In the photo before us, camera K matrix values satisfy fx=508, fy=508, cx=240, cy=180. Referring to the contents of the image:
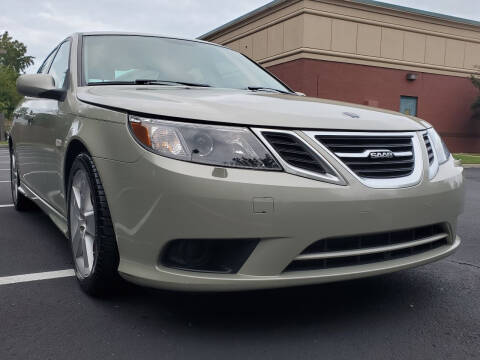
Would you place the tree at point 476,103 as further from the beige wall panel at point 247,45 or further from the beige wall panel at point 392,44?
the beige wall panel at point 247,45

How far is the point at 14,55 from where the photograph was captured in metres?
58.3

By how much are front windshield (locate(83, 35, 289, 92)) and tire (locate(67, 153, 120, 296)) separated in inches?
26.3

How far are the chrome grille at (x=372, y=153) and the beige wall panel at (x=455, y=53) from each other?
21.2 m

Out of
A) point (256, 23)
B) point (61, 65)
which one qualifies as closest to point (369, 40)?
point (256, 23)

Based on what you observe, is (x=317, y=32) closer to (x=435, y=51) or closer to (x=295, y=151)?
(x=435, y=51)

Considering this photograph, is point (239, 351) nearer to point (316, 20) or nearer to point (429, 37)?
point (316, 20)

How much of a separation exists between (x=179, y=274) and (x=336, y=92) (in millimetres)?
17706

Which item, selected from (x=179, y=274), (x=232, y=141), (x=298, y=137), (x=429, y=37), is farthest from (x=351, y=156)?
(x=429, y=37)

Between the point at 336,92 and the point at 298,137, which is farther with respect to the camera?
the point at 336,92

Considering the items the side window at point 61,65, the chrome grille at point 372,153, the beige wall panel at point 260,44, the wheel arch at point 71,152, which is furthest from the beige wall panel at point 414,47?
the wheel arch at point 71,152

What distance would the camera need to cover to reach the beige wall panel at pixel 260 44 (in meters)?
20.0

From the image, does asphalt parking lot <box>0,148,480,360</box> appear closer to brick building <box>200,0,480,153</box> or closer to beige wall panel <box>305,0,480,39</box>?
brick building <box>200,0,480,153</box>

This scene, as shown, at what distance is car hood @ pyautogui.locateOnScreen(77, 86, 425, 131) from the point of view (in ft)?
7.12

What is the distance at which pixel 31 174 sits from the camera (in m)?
4.13
